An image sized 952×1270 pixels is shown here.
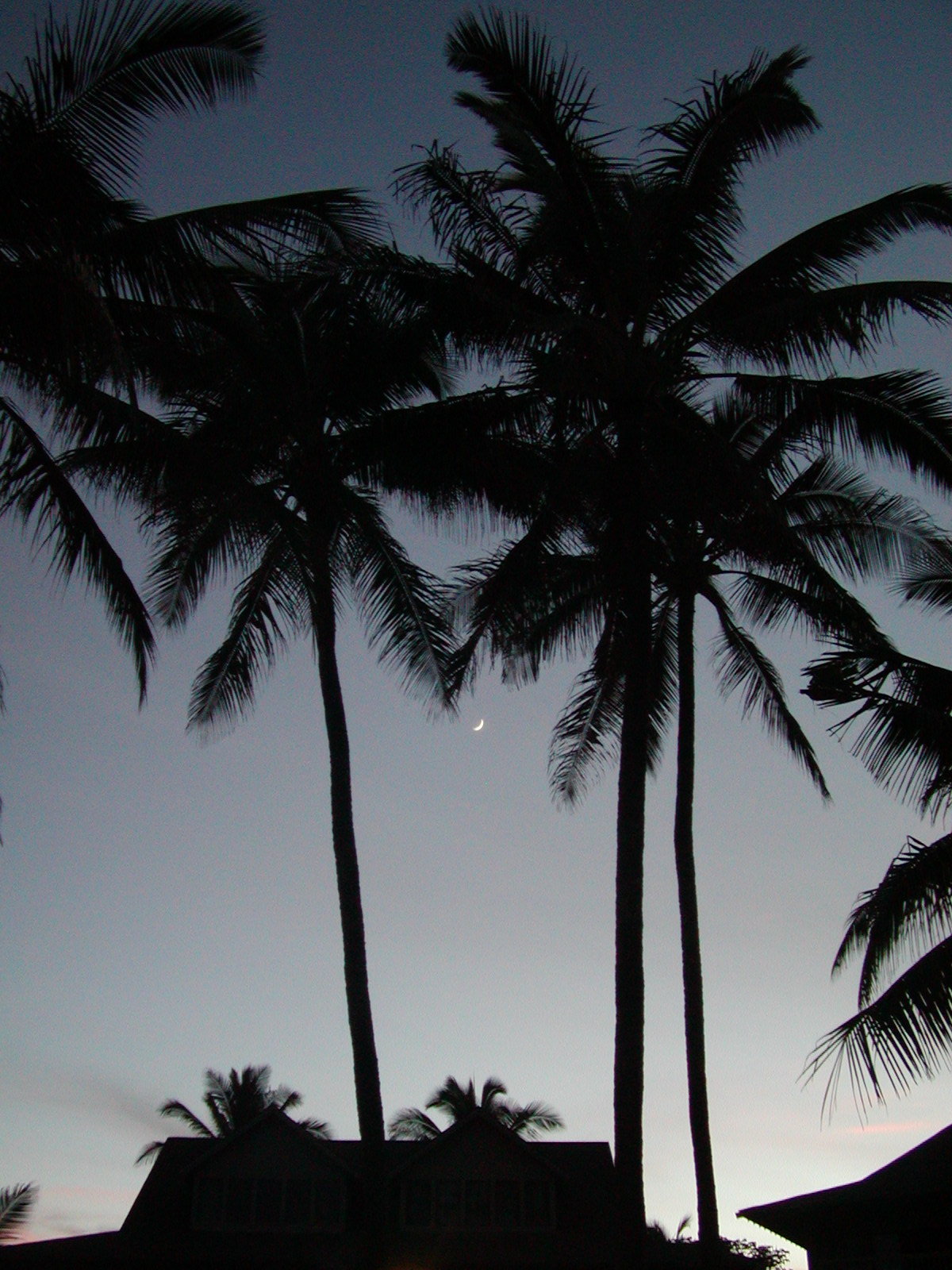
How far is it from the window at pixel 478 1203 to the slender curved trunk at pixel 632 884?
1445 cm

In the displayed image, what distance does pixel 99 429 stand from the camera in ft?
42.7

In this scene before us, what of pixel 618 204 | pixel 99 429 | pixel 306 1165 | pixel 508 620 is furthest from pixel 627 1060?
pixel 306 1165

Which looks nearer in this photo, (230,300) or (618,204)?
(230,300)

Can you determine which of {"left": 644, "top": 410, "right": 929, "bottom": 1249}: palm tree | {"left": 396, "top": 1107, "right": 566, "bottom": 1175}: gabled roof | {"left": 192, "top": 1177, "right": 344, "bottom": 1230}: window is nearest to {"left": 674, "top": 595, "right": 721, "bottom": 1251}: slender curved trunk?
{"left": 644, "top": 410, "right": 929, "bottom": 1249}: palm tree

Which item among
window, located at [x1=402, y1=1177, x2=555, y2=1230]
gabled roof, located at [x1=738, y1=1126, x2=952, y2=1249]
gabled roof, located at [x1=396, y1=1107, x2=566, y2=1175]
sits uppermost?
gabled roof, located at [x1=396, y1=1107, x2=566, y2=1175]

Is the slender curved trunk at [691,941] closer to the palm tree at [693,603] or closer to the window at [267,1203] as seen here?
the palm tree at [693,603]

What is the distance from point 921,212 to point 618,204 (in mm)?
3534

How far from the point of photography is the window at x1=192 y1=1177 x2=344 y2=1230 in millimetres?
25922

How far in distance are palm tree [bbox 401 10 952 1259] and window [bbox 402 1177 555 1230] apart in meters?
14.7

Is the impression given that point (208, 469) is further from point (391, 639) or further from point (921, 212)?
point (921, 212)

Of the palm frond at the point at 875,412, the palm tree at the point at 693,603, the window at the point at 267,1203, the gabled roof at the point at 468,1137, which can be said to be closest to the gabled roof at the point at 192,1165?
the window at the point at 267,1203

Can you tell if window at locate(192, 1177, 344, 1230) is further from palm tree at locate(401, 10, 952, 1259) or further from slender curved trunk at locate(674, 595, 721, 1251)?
palm tree at locate(401, 10, 952, 1259)

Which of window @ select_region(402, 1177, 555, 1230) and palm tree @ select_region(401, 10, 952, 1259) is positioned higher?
palm tree @ select_region(401, 10, 952, 1259)

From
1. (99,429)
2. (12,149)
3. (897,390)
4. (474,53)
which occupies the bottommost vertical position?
(12,149)
